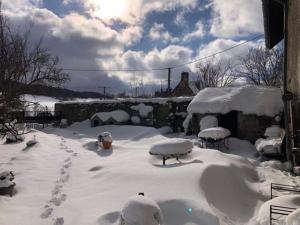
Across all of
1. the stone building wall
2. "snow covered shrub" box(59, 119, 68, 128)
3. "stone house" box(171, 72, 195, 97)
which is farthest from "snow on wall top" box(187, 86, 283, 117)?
"stone house" box(171, 72, 195, 97)

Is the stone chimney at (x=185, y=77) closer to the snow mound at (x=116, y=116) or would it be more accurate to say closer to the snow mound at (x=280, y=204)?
the snow mound at (x=116, y=116)

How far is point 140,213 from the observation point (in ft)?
16.1

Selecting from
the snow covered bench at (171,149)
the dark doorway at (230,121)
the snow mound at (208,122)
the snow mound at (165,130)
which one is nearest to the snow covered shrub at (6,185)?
the snow covered bench at (171,149)

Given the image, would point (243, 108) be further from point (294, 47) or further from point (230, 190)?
point (230, 190)

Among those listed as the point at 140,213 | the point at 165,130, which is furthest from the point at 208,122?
the point at 140,213

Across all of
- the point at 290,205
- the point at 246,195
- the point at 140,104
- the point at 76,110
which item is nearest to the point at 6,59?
the point at 246,195

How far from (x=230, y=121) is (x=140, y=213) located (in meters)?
12.8

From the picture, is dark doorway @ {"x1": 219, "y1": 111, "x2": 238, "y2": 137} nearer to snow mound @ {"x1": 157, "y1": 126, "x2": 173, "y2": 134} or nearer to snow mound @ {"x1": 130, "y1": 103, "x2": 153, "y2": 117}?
snow mound @ {"x1": 157, "y1": 126, "x2": 173, "y2": 134}

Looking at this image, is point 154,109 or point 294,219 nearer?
point 294,219

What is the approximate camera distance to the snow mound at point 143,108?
73.2 feet

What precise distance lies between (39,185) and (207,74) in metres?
26.8

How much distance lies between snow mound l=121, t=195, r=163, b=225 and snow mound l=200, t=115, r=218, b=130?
11.3m

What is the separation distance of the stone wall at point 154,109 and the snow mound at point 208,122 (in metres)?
4.20

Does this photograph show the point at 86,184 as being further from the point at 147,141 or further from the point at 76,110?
the point at 76,110
